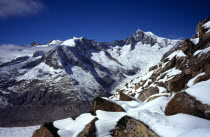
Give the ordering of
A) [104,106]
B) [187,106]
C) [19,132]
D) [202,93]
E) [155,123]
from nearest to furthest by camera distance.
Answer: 1. [155,123]
2. [187,106]
3. [202,93]
4. [104,106]
5. [19,132]

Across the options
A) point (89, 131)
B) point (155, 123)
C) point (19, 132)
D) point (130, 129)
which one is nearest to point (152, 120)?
point (155, 123)

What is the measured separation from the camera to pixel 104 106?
1864cm

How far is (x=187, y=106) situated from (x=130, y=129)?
3.87 metres

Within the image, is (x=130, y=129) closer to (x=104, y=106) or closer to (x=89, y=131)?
(x=89, y=131)

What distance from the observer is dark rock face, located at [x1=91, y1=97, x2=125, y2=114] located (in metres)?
18.0

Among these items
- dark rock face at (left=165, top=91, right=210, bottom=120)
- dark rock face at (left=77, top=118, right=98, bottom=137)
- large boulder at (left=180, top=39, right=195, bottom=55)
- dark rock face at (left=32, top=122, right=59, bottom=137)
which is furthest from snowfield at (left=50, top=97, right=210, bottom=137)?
large boulder at (left=180, top=39, right=195, bottom=55)

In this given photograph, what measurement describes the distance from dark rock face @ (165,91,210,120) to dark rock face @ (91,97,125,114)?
Result: 4.55 metres

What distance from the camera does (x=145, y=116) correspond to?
14.1m

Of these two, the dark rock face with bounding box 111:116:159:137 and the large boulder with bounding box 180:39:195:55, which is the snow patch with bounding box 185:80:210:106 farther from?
the large boulder with bounding box 180:39:195:55

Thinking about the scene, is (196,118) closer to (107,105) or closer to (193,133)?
(193,133)

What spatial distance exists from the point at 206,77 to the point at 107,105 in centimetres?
862

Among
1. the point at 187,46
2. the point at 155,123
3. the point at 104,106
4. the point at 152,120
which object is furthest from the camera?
the point at 187,46

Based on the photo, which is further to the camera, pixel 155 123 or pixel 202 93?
pixel 202 93

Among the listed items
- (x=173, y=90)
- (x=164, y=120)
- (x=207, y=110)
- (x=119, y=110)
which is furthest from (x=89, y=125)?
(x=173, y=90)
